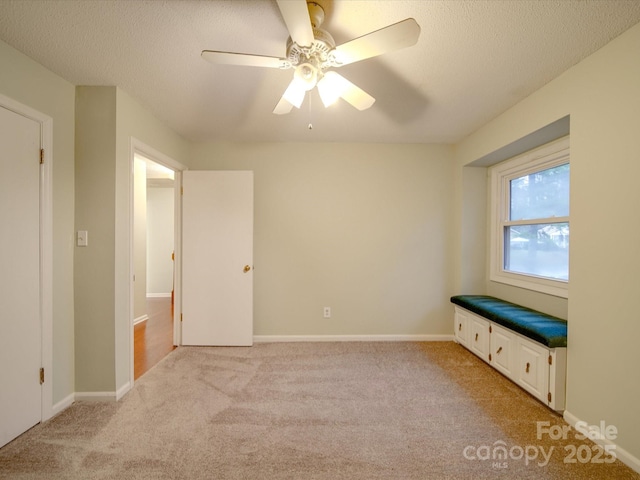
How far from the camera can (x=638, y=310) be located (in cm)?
144

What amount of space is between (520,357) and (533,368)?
135 mm

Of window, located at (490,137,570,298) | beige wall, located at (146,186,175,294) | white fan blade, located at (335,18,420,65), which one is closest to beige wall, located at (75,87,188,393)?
white fan blade, located at (335,18,420,65)

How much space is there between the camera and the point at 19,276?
169 cm

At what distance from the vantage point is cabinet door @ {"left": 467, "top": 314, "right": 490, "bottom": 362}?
8.50ft

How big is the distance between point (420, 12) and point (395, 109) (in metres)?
1.03

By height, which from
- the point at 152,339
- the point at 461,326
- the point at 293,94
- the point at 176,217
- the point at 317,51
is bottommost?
the point at 152,339

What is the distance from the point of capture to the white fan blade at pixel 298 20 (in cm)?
104

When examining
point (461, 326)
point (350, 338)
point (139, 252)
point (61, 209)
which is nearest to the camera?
point (61, 209)

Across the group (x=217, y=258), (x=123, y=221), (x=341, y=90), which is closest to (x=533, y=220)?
(x=341, y=90)

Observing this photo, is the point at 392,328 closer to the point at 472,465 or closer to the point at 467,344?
the point at 467,344

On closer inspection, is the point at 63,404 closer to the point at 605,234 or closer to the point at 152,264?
the point at 605,234

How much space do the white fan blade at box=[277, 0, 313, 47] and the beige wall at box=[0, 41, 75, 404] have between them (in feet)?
5.95

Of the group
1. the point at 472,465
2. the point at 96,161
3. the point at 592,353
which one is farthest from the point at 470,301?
the point at 96,161

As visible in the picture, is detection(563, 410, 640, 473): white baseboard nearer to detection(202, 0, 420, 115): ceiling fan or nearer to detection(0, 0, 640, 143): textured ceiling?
detection(0, 0, 640, 143): textured ceiling
